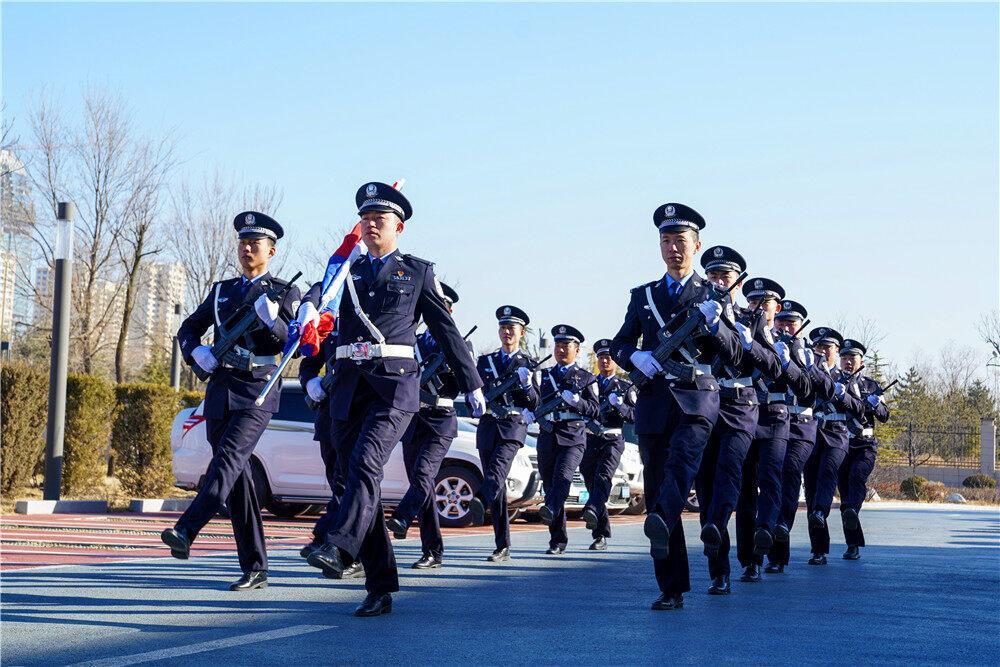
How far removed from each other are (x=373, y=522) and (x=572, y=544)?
22.9 feet

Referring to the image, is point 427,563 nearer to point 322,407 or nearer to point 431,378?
point 431,378

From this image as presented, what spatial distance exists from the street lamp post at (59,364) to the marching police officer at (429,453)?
24.0ft

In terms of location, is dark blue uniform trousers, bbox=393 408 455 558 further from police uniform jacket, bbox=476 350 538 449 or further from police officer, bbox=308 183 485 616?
police officer, bbox=308 183 485 616

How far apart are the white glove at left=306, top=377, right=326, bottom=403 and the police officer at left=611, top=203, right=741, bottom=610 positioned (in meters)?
2.11

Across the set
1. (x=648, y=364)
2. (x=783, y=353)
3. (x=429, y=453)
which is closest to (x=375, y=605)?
(x=648, y=364)

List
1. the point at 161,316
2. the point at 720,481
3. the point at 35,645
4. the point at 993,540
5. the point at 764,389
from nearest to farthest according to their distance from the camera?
the point at 35,645 < the point at 720,481 < the point at 764,389 < the point at 993,540 < the point at 161,316

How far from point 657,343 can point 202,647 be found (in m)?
3.51

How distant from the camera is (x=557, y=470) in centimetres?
1335

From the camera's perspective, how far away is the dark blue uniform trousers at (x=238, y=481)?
820 cm

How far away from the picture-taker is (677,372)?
8492 millimetres

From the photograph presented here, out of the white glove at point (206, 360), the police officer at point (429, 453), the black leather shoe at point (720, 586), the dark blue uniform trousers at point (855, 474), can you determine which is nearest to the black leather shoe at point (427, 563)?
the police officer at point (429, 453)

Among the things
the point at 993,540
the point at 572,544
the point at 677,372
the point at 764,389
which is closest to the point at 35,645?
the point at 677,372

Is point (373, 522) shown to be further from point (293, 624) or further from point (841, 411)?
point (841, 411)

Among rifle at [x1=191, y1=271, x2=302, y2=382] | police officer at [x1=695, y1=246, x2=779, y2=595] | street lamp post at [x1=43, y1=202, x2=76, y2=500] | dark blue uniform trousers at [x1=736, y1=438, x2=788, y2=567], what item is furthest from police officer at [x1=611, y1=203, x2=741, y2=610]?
street lamp post at [x1=43, y1=202, x2=76, y2=500]
